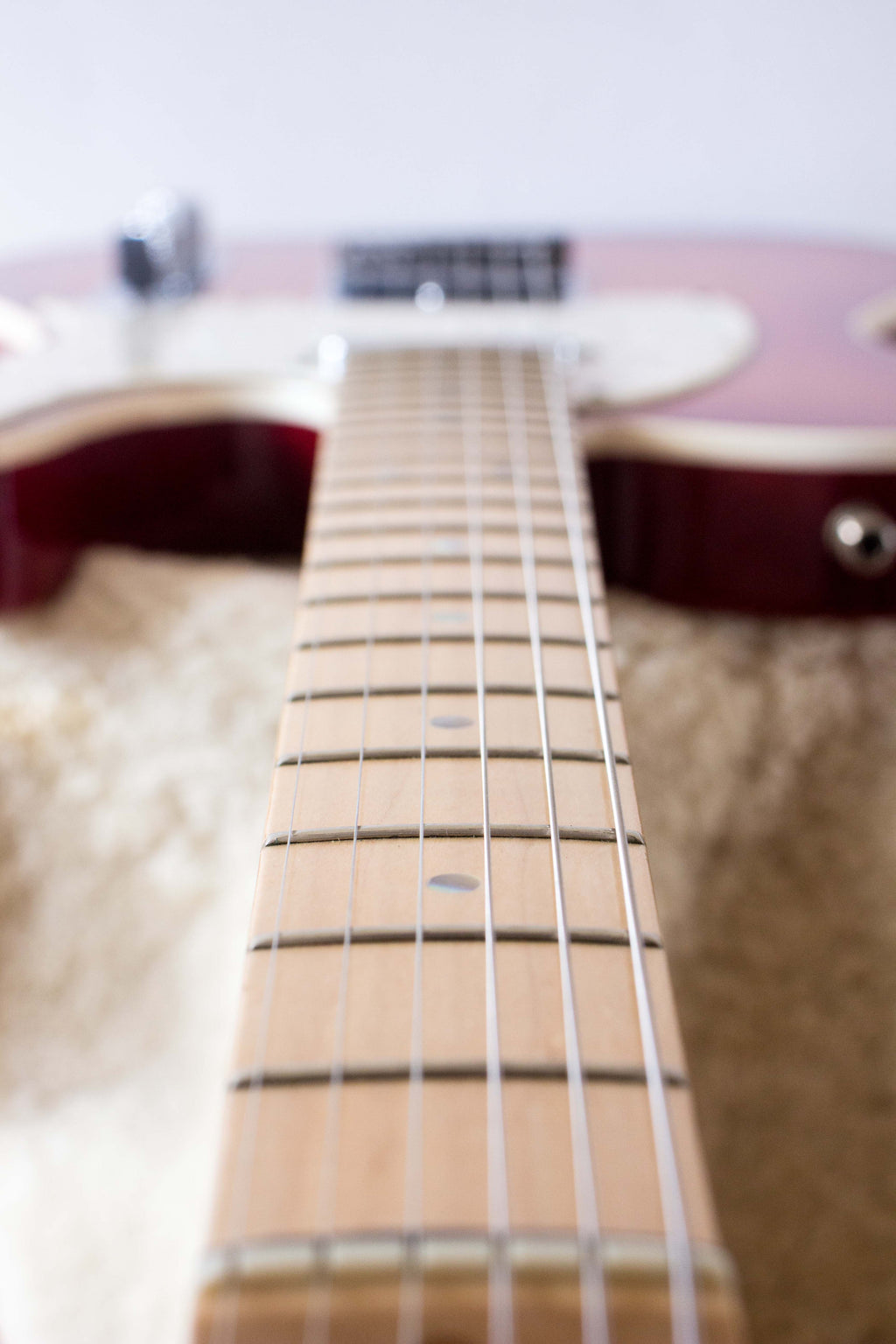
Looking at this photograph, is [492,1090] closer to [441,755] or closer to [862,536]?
[441,755]

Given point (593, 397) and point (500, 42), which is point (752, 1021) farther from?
point (500, 42)

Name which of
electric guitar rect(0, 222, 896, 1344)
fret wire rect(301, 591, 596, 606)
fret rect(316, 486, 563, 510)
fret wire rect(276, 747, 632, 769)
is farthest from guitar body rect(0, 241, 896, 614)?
fret wire rect(276, 747, 632, 769)

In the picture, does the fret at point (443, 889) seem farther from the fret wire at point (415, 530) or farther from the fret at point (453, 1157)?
the fret wire at point (415, 530)

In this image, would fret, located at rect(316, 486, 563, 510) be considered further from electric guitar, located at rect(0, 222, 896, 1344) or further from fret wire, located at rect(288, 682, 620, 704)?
fret wire, located at rect(288, 682, 620, 704)

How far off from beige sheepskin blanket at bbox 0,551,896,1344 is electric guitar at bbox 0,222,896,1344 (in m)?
0.07

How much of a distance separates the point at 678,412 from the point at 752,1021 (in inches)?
14.5

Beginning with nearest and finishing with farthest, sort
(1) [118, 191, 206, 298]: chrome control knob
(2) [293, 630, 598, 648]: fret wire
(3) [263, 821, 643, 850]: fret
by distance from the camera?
(3) [263, 821, 643, 850]: fret
(2) [293, 630, 598, 648]: fret wire
(1) [118, 191, 206, 298]: chrome control knob

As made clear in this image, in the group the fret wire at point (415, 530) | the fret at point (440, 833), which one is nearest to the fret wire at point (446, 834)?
the fret at point (440, 833)

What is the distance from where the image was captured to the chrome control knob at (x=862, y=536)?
0.58 m

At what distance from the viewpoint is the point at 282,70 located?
104 centimetres

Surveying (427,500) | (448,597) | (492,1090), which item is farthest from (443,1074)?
(427,500)

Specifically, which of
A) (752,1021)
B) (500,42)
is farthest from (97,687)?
(500,42)

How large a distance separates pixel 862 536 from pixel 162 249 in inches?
23.9

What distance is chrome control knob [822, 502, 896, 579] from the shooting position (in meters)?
0.58
